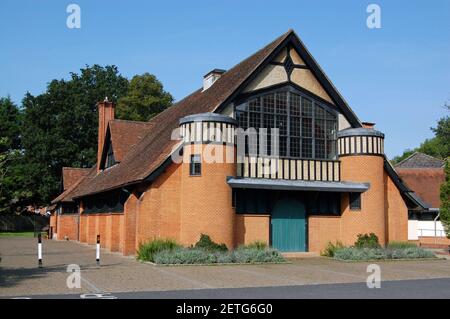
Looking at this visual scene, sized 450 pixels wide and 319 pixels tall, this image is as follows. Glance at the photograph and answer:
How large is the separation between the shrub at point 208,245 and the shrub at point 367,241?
6.72 m

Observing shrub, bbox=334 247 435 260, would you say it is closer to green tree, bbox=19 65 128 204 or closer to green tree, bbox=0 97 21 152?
green tree, bbox=19 65 128 204

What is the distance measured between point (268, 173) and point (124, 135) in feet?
45.4

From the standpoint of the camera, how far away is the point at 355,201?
25.5 metres

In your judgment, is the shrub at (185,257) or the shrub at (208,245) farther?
the shrub at (208,245)

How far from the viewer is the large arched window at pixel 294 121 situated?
24375mm

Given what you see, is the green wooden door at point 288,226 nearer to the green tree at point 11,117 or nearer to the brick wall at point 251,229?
the brick wall at point 251,229

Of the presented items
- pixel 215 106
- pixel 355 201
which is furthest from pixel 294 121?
pixel 355 201

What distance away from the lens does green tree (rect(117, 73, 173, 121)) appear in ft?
192

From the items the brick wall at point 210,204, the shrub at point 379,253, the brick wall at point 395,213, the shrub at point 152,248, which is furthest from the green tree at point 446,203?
the shrub at point 152,248

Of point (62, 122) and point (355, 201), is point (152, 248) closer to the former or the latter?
point (355, 201)

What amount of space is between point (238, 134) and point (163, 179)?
3.89 m
